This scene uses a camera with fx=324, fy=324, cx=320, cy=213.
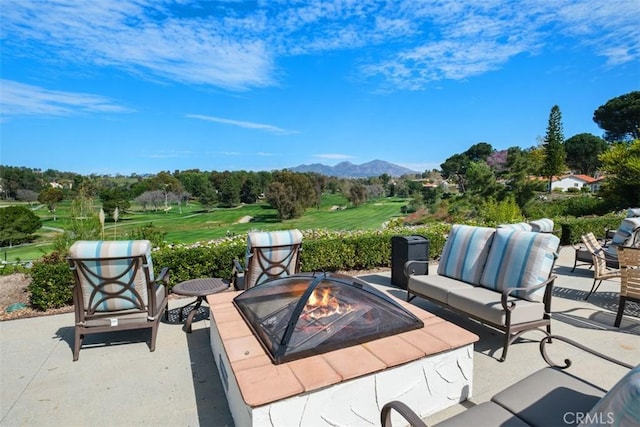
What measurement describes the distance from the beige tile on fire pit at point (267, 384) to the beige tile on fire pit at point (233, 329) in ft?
1.67

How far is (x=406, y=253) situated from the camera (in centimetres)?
496

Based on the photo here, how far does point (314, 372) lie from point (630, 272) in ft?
12.5

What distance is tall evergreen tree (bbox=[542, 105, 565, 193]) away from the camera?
34.6m

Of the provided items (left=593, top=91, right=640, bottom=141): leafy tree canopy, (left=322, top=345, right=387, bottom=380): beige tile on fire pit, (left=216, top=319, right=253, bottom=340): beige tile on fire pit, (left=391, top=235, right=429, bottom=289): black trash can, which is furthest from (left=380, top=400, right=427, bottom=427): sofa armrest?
(left=593, top=91, right=640, bottom=141): leafy tree canopy

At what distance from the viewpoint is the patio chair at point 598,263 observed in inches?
179

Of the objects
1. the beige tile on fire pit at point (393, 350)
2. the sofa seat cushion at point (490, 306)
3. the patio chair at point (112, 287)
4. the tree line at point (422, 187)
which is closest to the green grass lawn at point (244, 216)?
the tree line at point (422, 187)

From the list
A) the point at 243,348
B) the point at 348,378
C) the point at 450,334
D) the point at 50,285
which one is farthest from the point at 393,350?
the point at 50,285

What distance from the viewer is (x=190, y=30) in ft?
29.1

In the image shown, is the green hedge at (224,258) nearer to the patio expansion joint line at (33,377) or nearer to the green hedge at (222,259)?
the green hedge at (222,259)

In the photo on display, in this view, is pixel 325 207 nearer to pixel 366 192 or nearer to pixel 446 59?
pixel 366 192

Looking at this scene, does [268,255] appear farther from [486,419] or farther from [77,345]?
[486,419]

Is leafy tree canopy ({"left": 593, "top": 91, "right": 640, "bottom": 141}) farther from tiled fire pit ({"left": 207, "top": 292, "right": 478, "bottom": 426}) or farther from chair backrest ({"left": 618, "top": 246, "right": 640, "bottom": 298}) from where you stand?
tiled fire pit ({"left": 207, "top": 292, "right": 478, "bottom": 426})

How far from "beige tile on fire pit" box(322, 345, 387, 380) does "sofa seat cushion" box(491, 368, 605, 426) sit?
65 centimetres

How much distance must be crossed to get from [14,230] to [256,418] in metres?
25.0
